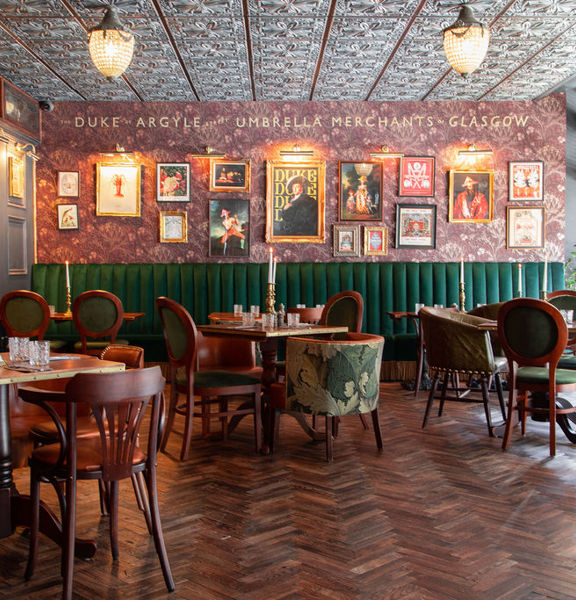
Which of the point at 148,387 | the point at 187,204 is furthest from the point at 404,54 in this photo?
the point at 148,387

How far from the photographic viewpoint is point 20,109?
21.6 feet

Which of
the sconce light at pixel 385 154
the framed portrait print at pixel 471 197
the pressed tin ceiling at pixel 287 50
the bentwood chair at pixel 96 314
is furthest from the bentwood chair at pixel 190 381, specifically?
the framed portrait print at pixel 471 197

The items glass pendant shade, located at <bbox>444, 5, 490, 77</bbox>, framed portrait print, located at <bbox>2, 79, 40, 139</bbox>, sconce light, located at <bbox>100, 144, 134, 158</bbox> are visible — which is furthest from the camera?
sconce light, located at <bbox>100, 144, 134, 158</bbox>

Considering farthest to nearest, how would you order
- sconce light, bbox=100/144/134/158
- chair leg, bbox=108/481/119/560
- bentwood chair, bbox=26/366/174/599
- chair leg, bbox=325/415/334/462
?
sconce light, bbox=100/144/134/158 < chair leg, bbox=325/415/334/462 < chair leg, bbox=108/481/119/560 < bentwood chair, bbox=26/366/174/599

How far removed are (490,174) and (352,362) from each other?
4607mm

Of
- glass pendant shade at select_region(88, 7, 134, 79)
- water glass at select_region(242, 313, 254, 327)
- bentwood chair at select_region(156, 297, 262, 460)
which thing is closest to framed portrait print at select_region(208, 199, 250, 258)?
water glass at select_region(242, 313, 254, 327)

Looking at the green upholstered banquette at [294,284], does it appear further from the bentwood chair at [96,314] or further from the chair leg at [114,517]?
the chair leg at [114,517]

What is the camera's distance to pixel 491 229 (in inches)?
285

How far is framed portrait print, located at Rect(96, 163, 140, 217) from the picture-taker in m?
7.13

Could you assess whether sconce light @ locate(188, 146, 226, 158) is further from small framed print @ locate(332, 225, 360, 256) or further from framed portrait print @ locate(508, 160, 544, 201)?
framed portrait print @ locate(508, 160, 544, 201)

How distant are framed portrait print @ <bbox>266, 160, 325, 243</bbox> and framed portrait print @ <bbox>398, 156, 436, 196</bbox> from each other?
3.10 ft

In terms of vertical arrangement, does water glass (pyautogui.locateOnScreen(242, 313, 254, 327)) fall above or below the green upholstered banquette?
below

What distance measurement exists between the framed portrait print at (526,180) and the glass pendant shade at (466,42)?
3.38 m

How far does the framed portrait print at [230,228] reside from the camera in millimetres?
7160
